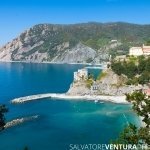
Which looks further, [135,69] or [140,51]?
[140,51]

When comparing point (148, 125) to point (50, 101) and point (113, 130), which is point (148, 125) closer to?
point (113, 130)

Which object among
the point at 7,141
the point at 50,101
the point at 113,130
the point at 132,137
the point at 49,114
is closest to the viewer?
the point at 132,137

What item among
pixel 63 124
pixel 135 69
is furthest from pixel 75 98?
pixel 63 124

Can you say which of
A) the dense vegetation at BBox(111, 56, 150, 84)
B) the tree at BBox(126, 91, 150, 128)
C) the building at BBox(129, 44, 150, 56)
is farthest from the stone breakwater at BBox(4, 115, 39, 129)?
the tree at BBox(126, 91, 150, 128)

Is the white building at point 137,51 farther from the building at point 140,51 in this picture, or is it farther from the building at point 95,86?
the building at point 95,86

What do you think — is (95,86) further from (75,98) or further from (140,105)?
(140,105)

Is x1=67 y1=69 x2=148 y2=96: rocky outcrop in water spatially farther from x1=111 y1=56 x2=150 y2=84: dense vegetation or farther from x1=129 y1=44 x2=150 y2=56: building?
x1=129 y1=44 x2=150 y2=56: building

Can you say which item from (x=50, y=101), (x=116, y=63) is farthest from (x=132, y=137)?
(x=116, y=63)

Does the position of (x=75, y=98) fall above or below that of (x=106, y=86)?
below

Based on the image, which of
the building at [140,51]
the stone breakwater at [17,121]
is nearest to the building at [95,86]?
the building at [140,51]
